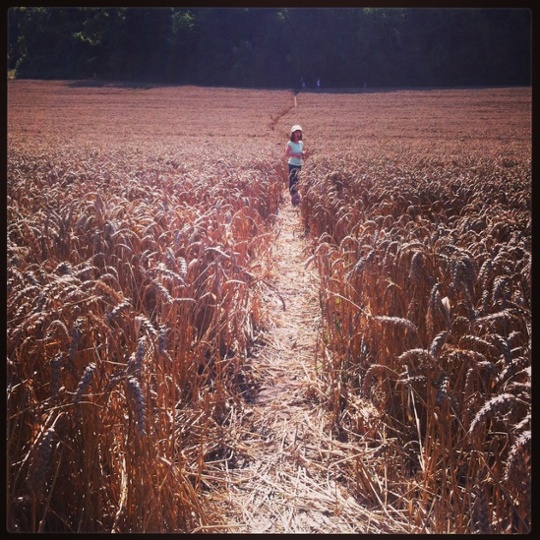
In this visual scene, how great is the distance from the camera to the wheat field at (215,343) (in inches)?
51.5

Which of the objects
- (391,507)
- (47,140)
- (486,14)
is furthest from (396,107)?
(391,507)

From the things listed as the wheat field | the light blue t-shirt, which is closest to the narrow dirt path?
the wheat field

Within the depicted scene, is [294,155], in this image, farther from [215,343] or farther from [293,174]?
[215,343]

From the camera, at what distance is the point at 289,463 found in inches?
65.7

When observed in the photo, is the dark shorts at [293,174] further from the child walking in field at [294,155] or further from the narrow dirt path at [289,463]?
the narrow dirt path at [289,463]

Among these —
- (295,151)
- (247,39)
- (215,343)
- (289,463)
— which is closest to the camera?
(289,463)

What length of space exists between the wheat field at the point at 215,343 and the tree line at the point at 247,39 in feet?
0.59

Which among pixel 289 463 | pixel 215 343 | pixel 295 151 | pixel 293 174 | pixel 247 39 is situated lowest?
pixel 289 463

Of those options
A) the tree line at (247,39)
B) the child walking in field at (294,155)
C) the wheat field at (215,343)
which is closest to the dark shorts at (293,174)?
the child walking in field at (294,155)

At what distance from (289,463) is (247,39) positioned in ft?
5.78

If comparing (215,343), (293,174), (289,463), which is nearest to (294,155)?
(293,174)

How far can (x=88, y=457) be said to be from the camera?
4.28 feet

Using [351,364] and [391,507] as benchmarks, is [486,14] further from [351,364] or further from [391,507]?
[391,507]

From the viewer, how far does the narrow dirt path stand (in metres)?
1.45
